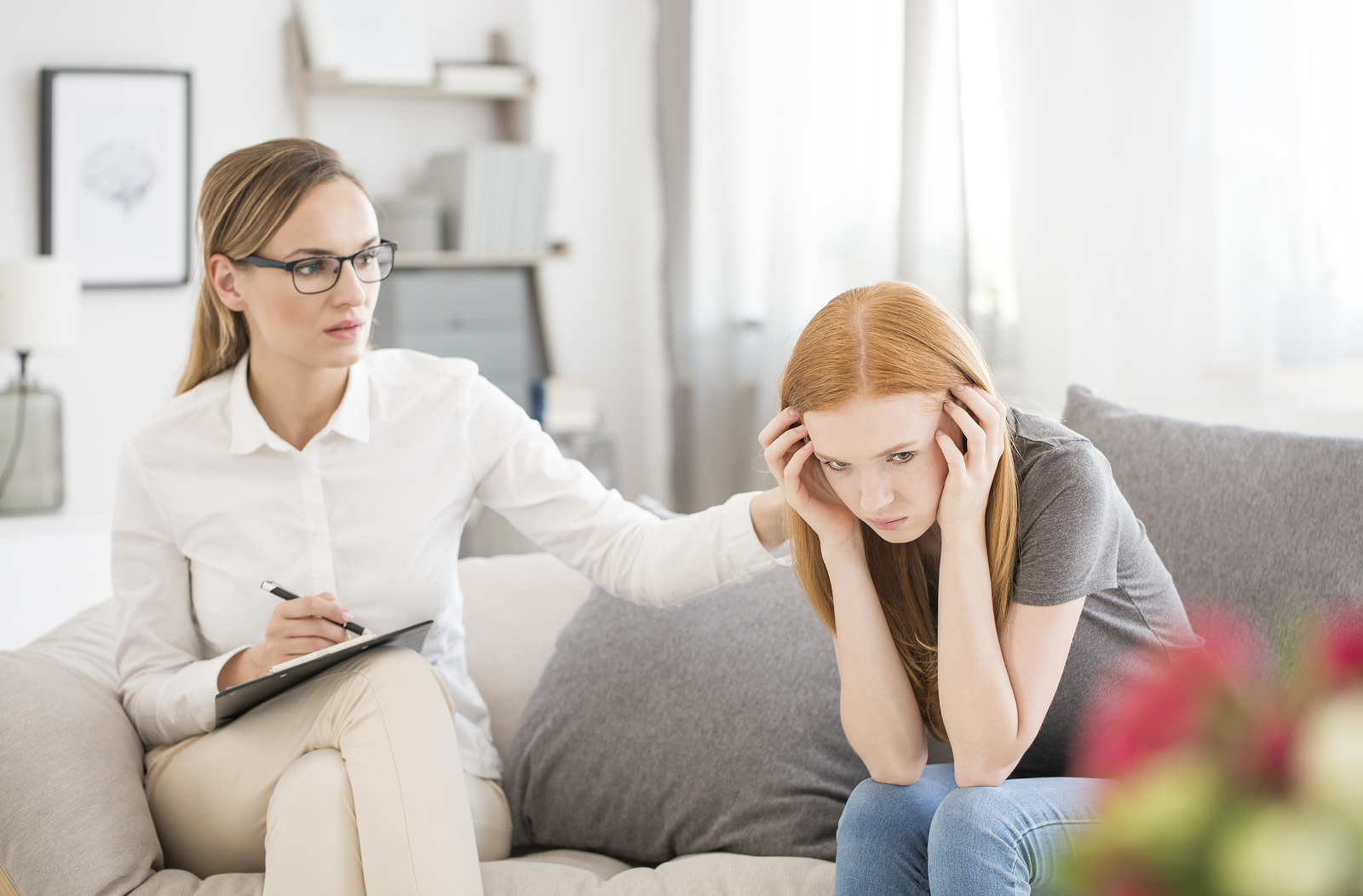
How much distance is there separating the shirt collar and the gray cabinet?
6.00ft

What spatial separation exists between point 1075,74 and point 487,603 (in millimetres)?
A: 1425

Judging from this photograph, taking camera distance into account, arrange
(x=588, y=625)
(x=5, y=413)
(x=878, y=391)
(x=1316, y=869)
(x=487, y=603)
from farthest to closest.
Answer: (x=5, y=413), (x=487, y=603), (x=588, y=625), (x=878, y=391), (x=1316, y=869)

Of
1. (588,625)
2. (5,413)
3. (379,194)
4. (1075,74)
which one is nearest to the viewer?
(588,625)

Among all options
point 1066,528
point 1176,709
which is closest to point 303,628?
point 1066,528

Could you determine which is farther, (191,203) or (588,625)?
(191,203)

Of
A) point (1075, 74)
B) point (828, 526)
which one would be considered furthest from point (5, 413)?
point (1075, 74)

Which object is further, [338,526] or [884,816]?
[338,526]

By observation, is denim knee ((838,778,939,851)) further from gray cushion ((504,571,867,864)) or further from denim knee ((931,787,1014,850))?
gray cushion ((504,571,867,864))

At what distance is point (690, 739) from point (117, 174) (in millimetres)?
2614

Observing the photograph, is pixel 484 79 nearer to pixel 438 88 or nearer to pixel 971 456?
pixel 438 88

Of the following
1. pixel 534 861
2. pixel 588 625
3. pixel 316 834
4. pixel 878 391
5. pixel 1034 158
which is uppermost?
pixel 1034 158

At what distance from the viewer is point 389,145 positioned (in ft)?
11.5

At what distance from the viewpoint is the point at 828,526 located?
117 cm

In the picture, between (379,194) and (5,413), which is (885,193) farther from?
(5,413)
